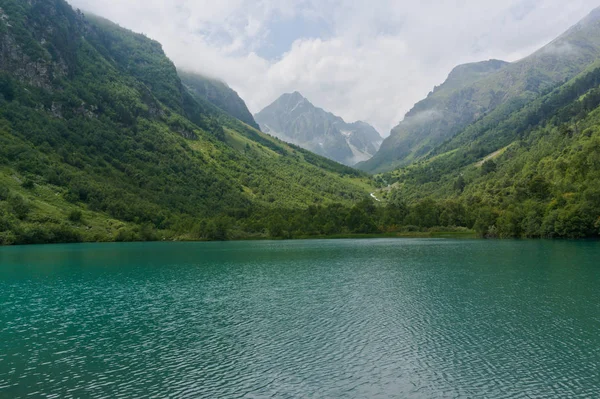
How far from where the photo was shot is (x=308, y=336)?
1412 inches

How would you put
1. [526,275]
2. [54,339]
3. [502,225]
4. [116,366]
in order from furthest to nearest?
[502,225] → [526,275] → [54,339] → [116,366]

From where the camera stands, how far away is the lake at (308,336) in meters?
25.2

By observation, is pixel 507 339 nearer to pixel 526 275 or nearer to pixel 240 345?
pixel 240 345

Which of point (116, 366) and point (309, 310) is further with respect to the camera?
point (309, 310)

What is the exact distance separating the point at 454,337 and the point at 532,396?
38.8 ft

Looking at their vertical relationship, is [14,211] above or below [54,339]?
above

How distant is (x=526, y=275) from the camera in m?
65.9

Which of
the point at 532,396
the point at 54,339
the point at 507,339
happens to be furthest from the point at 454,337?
the point at 54,339

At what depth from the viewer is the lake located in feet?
82.5

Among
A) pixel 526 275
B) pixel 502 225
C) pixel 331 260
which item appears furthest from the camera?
pixel 502 225

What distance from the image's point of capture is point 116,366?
28.7m

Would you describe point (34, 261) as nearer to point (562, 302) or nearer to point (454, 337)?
point (454, 337)

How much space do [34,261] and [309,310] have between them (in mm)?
85549

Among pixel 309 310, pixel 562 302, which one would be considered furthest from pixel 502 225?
pixel 309 310
